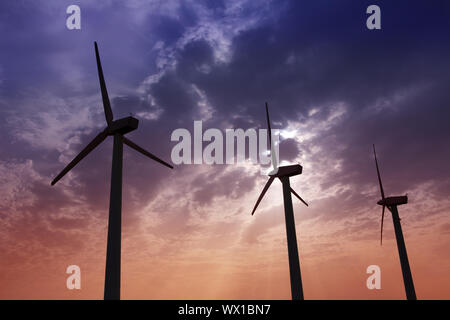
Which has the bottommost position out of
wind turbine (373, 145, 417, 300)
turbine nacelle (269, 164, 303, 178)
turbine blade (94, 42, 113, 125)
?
wind turbine (373, 145, 417, 300)

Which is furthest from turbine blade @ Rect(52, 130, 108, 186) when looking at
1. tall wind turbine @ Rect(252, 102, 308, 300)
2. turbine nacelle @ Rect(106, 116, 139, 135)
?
tall wind turbine @ Rect(252, 102, 308, 300)

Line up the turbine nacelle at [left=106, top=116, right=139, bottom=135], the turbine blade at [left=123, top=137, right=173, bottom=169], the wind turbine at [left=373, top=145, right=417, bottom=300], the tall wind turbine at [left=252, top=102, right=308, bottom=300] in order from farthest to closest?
1. the wind turbine at [left=373, top=145, right=417, bottom=300]
2. the tall wind turbine at [left=252, top=102, right=308, bottom=300]
3. the turbine blade at [left=123, top=137, right=173, bottom=169]
4. the turbine nacelle at [left=106, top=116, right=139, bottom=135]

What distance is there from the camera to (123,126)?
49.3 metres

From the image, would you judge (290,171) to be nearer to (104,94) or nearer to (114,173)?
(114,173)

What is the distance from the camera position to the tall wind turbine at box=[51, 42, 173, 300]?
127 feet

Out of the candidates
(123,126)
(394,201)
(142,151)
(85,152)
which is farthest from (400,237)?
(85,152)

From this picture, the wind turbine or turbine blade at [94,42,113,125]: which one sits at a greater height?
turbine blade at [94,42,113,125]

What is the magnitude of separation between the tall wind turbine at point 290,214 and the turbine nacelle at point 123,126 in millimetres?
30933

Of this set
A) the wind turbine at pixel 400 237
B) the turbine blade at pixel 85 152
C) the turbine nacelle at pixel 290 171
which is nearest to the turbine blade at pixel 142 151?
the turbine blade at pixel 85 152

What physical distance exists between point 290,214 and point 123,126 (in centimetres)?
3419

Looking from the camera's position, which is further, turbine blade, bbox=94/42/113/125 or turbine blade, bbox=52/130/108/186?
turbine blade, bbox=94/42/113/125

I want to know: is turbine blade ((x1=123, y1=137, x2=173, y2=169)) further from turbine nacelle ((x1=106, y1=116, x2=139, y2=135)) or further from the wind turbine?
the wind turbine

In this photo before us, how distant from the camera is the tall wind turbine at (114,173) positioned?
38562 millimetres
